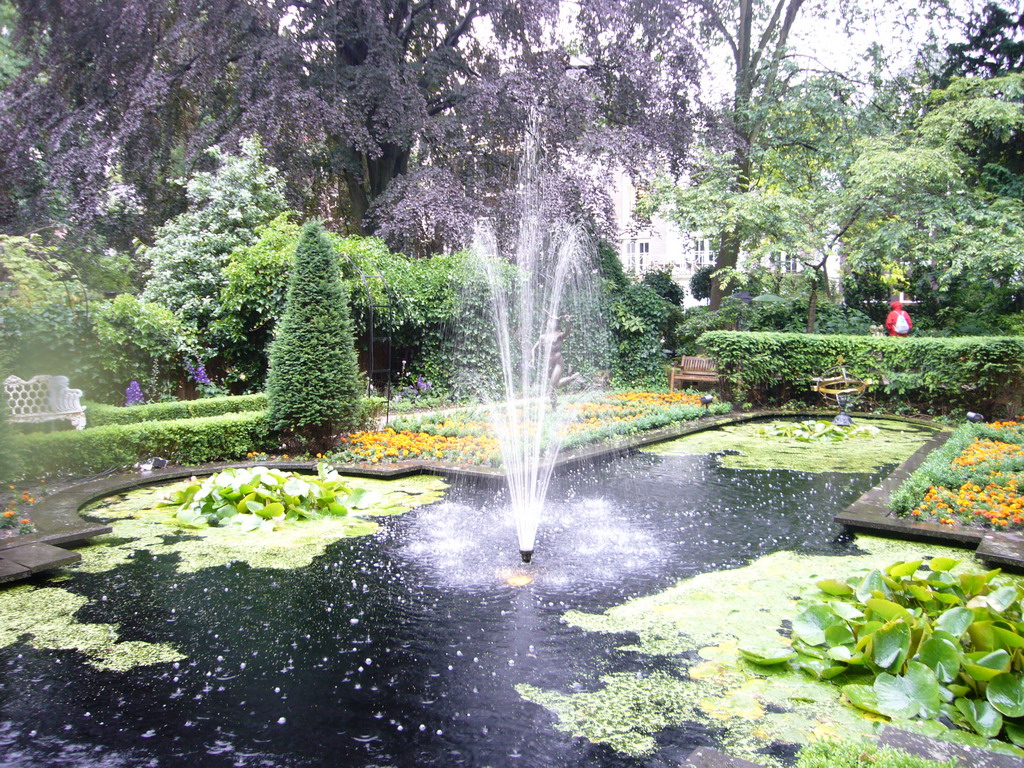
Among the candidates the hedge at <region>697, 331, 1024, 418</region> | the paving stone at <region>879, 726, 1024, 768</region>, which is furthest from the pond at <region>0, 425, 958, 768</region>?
the hedge at <region>697, 331, 1024, 418</region>

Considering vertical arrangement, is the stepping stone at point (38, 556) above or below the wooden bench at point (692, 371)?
below

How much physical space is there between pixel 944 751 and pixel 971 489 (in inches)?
164

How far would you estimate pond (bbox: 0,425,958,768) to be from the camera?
246cm

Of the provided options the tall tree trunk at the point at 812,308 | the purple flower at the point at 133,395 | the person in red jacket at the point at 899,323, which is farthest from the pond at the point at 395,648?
the person in red jacket at the point at 899,323

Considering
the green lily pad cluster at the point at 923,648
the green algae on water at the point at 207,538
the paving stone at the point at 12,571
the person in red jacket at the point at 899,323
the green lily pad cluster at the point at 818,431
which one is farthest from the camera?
the person in red jacket at the point at 899,323

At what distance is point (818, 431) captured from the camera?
9.52 m

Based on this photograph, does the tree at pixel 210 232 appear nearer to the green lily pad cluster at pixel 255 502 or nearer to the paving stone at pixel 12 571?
the green lily pad cluster at pixel 255 502

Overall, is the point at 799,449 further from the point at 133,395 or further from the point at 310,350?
the point at 133,395

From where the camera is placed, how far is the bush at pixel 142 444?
641 cm

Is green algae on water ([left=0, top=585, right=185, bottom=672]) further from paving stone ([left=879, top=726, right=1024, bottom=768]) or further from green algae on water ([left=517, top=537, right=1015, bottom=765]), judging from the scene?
paving stone ([left=879, top=726, right=1024, bottom=768])

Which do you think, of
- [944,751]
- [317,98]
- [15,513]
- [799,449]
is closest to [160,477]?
[15,513]

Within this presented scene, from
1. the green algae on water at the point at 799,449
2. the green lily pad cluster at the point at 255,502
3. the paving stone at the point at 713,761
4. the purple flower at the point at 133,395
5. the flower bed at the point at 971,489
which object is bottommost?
the green algae on water at the point at 799,449

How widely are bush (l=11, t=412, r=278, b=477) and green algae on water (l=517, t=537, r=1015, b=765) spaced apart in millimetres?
5078

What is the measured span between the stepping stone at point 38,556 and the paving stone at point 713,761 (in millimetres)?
3913
